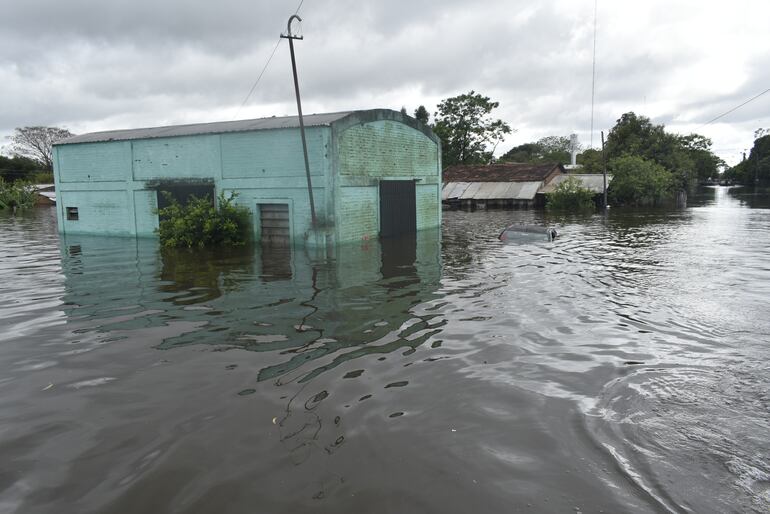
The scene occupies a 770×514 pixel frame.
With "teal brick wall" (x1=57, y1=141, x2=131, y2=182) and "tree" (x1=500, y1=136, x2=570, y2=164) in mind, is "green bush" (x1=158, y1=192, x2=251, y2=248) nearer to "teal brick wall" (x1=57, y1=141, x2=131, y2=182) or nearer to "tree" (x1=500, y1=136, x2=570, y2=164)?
"teal brick wall" (x1=57, y1=141, x2=131, y2=182)

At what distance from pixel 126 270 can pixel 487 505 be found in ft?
45.7

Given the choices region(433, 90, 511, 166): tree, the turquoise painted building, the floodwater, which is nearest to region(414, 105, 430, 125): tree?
region(433, 90, 511, 166): tree

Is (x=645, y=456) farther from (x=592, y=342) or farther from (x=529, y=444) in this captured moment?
(x=592, y=342)

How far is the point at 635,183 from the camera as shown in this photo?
4572 centimetres

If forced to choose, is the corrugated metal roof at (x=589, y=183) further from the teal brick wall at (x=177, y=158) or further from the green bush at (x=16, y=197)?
the green bush at (x=16, y=197)

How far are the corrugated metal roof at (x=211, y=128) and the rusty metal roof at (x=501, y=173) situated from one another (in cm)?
2965

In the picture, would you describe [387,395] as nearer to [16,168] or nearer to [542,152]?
[16,168]

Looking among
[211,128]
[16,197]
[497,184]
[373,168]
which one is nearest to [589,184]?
[497,184]

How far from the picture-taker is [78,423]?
5.68 m

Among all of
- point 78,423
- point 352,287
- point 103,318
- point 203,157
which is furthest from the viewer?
point 203,157

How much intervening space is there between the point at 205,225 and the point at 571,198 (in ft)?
104

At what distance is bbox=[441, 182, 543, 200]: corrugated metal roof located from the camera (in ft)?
152

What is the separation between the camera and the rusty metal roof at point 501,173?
4859 cm

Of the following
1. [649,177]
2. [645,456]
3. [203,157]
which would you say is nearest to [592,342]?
[645,456]
